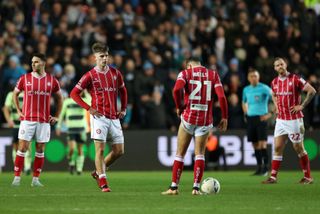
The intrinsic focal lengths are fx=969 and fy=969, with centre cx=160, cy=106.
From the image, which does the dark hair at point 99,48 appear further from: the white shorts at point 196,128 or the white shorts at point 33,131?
the white shorts at point 33,131

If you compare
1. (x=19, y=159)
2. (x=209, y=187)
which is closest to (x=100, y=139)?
(x=209, y=187)

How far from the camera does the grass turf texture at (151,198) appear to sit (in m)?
12.2

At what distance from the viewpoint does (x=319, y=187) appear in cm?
1683

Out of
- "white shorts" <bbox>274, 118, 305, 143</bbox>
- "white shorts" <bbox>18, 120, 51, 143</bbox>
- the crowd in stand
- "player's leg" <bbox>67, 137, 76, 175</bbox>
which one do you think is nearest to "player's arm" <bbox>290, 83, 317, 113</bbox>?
"white shorts" <bbox>274, 118, 305, 143</bbox>

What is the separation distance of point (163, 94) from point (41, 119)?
364 inches

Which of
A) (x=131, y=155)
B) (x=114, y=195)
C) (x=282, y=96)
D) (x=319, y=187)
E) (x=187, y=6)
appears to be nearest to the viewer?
(x=114, y=195)

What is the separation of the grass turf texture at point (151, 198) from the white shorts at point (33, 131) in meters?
0.87

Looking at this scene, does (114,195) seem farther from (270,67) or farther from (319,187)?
(270,67)

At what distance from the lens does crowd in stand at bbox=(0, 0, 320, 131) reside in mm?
25469

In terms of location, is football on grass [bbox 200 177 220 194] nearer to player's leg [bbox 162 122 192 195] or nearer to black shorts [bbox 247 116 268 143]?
player's leg [bbox 162 122 192 195]

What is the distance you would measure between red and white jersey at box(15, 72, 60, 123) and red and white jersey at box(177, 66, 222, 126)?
3344mm

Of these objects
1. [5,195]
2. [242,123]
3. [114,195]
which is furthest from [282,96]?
[242,123]

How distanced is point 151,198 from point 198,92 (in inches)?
Answer: 70.3

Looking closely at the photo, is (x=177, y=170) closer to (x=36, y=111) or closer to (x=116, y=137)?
(x=116, y=137)
